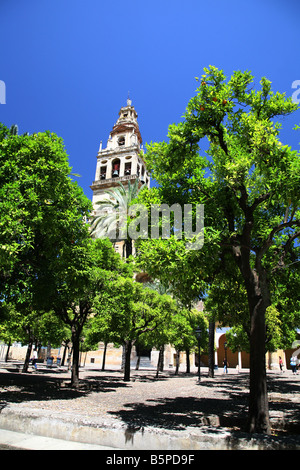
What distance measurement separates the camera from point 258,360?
21.8ft

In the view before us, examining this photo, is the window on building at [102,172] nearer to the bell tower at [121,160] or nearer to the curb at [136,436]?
the bell tower at [121,160]

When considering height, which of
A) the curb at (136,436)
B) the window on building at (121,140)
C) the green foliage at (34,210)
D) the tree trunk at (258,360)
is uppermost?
the window on building at (121,140)

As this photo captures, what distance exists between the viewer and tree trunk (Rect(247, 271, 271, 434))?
6.18 m

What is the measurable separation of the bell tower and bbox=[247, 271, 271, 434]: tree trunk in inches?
1390

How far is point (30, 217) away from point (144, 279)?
38.0m

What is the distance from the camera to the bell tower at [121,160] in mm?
44031

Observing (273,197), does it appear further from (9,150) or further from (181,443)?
(9,150)

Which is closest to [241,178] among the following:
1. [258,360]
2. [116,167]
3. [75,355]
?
[258,360]

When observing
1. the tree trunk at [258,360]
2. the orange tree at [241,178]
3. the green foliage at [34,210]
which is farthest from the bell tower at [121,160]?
the tree trunk at [258,360]

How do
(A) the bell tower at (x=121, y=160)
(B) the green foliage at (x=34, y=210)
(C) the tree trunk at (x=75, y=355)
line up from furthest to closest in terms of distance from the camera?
(A) the bell tower at (x=121, y=160)
(C) the tree trunk at (x=75, y=355)
(B) the green foliage at (x=34, y=210)

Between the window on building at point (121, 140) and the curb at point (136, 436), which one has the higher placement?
the window on building at point (121, 140)

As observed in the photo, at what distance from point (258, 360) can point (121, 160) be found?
138ft

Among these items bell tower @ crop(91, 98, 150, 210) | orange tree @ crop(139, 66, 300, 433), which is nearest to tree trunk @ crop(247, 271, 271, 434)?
orange tree @ crop(139, 66, 300, 433)

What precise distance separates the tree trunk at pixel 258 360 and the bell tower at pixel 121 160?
35.3 metres
